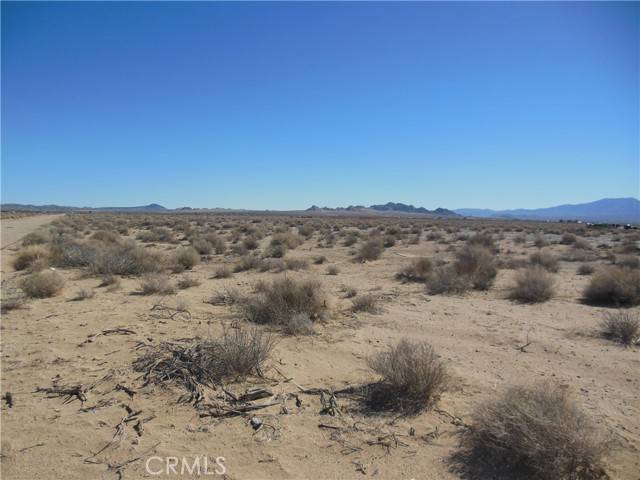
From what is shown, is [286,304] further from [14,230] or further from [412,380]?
[14,230]

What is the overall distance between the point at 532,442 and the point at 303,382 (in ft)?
8.98

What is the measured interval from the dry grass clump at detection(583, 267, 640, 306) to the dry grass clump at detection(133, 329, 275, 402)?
893cm

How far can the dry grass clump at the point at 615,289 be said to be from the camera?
9680mm

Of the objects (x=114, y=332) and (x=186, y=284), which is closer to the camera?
(x=114, y=332)

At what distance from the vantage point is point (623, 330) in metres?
7.09

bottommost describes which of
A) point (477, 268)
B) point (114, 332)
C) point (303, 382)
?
point (303, 382)

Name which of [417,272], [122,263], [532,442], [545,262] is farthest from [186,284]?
[545,262]

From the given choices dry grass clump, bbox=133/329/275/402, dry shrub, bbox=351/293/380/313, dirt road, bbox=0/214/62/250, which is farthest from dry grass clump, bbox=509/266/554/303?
dirt road, bbox=0/214/62/250

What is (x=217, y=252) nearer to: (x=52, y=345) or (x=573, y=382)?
(x=52, y=345)

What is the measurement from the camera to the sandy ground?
143 inches

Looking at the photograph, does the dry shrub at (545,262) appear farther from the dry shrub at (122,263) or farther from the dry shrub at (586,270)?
the dry shrub at (122,263)

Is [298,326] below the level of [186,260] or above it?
below

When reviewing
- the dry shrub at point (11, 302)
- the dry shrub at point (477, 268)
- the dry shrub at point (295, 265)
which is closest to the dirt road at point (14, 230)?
the dry shrub at point (11, 302)

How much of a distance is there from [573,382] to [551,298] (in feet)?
18.5
